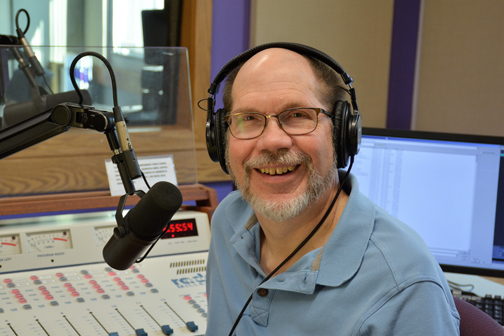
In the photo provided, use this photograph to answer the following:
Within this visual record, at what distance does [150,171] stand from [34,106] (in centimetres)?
41

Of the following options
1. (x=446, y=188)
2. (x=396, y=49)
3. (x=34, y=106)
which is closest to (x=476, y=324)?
(x=446, y=188)

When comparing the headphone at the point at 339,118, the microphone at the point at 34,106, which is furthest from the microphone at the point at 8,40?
the headphone at the point at 339,118

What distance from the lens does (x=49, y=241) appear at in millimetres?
1300

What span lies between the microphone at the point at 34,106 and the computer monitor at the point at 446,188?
2.92 ft

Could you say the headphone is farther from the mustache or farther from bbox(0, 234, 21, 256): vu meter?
bbox(0, 234, 21, 256): vu meter

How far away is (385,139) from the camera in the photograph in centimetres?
150

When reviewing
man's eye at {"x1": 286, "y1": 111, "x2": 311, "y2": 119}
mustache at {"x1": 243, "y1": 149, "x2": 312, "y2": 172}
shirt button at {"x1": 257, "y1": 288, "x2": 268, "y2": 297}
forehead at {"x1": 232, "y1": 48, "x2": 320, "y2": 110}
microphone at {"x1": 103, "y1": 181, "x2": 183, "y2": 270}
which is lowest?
shirt button at {"x1": 257, "y1": 288, "x2": 268, "y2": 297}

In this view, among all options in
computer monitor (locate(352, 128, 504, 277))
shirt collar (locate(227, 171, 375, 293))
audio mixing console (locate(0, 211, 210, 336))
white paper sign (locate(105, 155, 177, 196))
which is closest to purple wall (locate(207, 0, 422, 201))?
white paper sign (locate(105, 155, 177, 196))

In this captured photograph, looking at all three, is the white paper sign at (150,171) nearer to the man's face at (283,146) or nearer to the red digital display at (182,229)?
the red digital display at (182,229)

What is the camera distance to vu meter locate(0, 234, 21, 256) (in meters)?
1.25

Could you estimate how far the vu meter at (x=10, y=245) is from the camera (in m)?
1.25

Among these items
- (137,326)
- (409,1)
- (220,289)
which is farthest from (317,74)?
(409,1)

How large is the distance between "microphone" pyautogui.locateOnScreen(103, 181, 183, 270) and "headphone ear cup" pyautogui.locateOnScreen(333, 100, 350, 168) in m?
0.36

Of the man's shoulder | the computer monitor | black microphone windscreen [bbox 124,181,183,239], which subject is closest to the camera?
black microphone windscreen [bbox 124,181,183,239]
